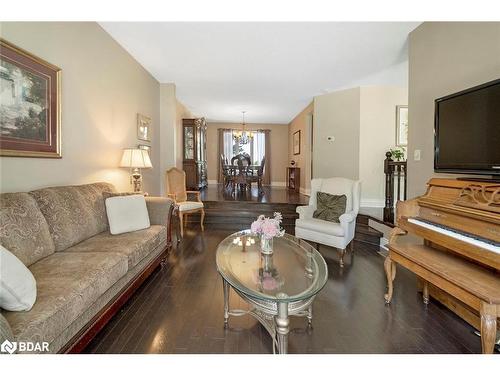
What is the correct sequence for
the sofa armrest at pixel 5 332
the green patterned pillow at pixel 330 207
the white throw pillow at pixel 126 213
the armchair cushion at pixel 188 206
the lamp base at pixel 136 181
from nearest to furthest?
the sofa armrest at pixel 5 332 < the white throw pillow at pixel 126 213 < the green patterned pillow at pixel 330 207 < the lamp base at pixel 136 181 < the armchair cushion at pixel 188 206

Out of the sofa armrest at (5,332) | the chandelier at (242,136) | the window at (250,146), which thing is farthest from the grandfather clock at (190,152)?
the sofa armrest at (5,332)

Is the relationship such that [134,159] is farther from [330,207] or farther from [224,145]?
[224,145]

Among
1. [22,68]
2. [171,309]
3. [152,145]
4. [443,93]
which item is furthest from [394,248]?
[152,145]

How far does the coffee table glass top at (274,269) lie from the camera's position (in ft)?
4.72

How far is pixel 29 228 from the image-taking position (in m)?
1.72

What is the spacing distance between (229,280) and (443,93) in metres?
2.71

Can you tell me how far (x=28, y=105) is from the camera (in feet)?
6.77

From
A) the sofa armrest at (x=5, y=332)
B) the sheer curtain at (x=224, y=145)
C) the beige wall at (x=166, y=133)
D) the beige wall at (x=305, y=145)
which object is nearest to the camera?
the sofa armrest at (x=5, y=332)

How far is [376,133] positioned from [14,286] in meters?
5.38

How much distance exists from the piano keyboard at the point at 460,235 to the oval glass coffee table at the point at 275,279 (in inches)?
32.3

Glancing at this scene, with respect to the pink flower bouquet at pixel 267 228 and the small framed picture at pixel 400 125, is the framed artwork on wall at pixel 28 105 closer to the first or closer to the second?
the pink flower bouquet at pixel 267 228

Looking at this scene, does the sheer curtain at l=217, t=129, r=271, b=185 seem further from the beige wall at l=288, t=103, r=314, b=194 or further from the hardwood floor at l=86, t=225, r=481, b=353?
the hardwood floor at l=86, t=225, r=481, b=353

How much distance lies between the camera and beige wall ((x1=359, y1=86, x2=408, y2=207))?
4852 mm
